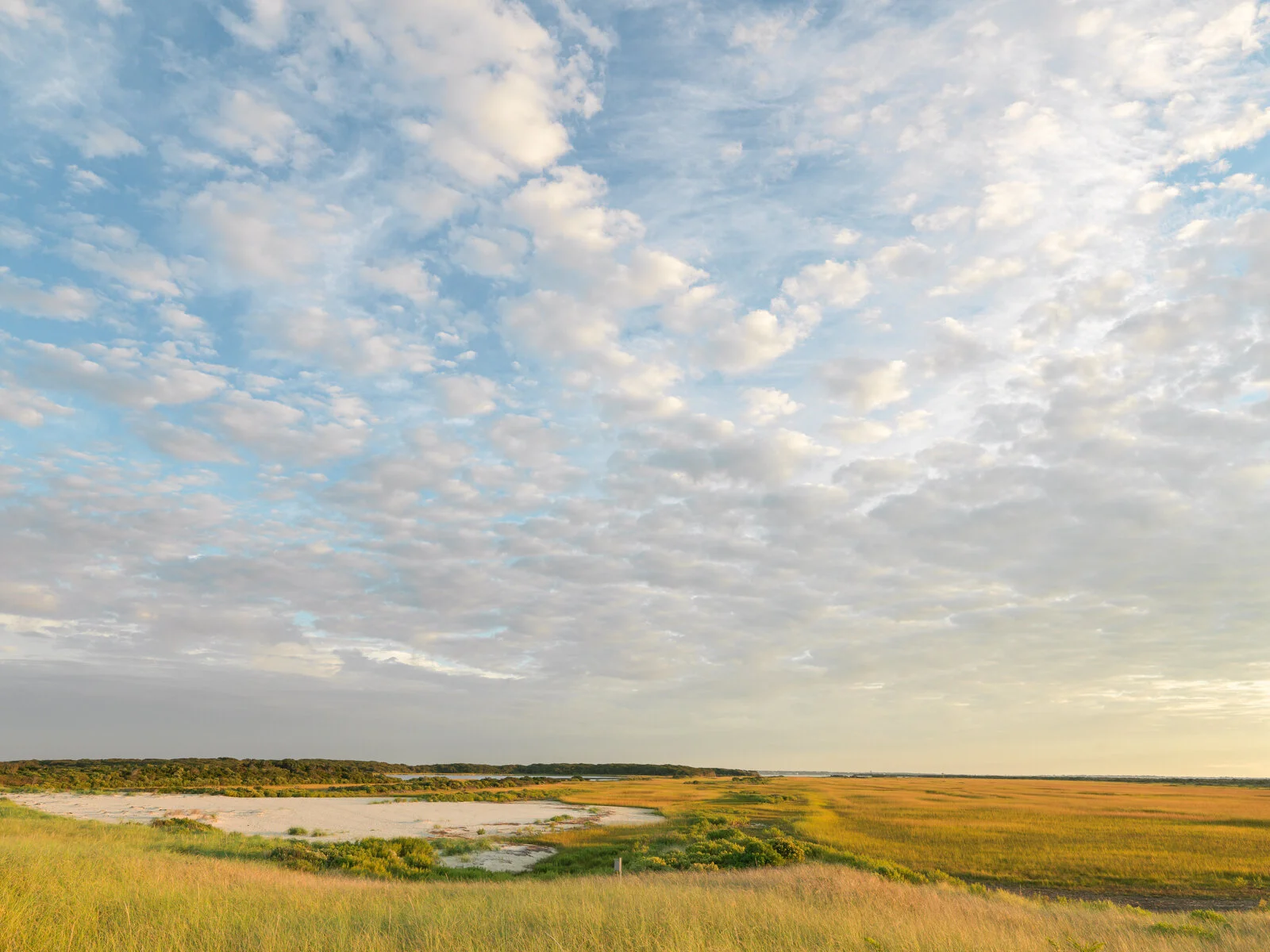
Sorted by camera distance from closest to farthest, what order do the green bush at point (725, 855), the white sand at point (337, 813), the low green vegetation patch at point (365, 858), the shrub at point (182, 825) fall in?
the low green vegetation patch at point (365, 858) < the green bush at point (725, 855) < the shrub at point (182, 825) < the white sand at point (337, 813)

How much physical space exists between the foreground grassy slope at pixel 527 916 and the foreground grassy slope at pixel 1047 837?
43.1 ft

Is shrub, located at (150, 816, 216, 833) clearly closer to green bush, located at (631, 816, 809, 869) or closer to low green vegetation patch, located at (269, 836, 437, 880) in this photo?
low green vegetation patch, located at (269, 836, 437, 880)

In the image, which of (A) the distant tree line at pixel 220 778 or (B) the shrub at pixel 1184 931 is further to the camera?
(A) the distant tree line at pixel 220 778

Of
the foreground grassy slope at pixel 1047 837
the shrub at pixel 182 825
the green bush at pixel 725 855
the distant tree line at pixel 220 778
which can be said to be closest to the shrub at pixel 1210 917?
the foreground grassy slope at pixel 1047 837

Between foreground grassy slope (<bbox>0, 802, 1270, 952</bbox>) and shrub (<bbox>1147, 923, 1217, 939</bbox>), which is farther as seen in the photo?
shrub (<bbox>1147, 923, 1217, 939</bbox>)

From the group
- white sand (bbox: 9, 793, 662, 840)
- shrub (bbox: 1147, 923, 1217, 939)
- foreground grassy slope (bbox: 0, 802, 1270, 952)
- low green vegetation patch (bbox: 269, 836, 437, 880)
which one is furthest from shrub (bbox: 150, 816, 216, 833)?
shrub (bbox: 1147, 923, 1217, 939)

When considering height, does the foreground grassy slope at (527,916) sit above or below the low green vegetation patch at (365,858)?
above

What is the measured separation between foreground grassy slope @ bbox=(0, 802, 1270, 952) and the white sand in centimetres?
2564

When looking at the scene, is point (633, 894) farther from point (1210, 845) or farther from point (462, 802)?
point (462, 802)

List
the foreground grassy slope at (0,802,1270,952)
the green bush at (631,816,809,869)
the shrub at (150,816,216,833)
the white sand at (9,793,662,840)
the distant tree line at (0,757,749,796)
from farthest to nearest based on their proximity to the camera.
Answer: the distant tree line at (0,757,749,796)
the white sand at (9,793,662,840)
the shrub at (150,816,216,833)
the green bush at (631,816,809,869)
the foreground grassy slope at (0,802,1270,952)

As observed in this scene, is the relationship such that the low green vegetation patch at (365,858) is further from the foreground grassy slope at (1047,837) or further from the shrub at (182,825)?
the foreground grassy slope at (1047,837)

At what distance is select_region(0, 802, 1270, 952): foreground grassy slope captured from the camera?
948 cm

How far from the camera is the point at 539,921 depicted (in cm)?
1111

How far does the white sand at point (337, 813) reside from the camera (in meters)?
43.7
